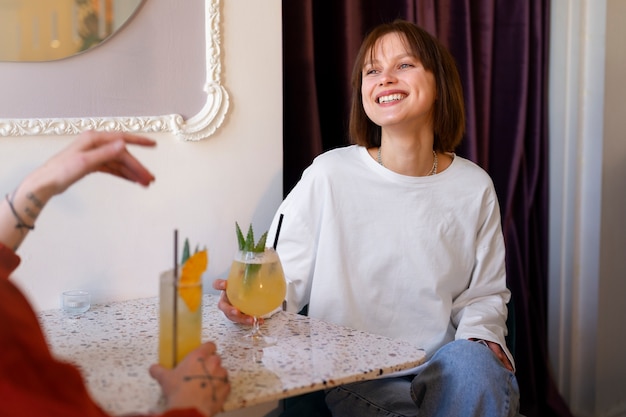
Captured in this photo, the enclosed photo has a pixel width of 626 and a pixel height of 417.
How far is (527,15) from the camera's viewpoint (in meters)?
2.38

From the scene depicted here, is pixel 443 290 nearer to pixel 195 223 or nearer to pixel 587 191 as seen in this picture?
pixel 195 223

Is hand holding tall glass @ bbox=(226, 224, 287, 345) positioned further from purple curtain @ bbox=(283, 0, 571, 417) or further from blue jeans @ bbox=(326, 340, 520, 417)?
purple curtain @ bbox=(283, 0, 571, 417)

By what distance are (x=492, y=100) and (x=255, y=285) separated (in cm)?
134

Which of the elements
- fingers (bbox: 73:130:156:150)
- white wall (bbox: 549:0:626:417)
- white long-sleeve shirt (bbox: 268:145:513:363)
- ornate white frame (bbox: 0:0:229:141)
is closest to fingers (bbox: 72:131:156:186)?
fingers (bbox: 73:130:156:150)

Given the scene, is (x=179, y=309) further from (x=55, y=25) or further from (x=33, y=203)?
(x=55, y=25)

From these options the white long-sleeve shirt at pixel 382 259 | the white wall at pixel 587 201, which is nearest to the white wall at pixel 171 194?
the white long-sleeve shirt at pixel 382 259

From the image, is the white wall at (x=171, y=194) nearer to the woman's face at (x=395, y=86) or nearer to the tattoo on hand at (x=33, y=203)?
the woman's face at (x=395, y=86)

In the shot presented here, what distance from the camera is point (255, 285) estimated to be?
1367 mm

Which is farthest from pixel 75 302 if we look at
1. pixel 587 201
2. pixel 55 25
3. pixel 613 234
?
pixel 613 234

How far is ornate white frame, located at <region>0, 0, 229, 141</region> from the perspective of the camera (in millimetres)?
1555

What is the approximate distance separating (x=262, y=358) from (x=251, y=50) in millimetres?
779

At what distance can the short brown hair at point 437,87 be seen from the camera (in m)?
1.82

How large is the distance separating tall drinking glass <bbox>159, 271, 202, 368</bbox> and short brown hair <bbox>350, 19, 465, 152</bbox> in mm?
863

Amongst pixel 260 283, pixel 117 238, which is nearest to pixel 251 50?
pixel 117 238
